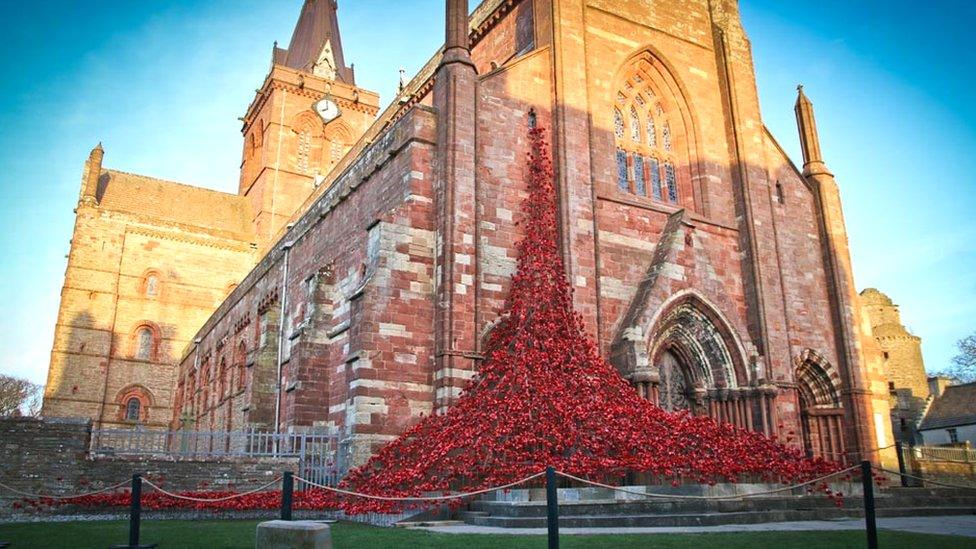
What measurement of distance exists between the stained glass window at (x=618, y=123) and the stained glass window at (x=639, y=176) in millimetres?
754

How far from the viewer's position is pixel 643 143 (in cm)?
2062

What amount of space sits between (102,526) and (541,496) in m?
6.86

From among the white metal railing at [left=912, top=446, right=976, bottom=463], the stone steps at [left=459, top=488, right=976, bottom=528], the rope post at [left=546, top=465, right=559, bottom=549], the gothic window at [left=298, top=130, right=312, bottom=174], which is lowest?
the stone steps at [left=459, top=488, right=976, bottom=528]

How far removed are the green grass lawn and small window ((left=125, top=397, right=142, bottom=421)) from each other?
3510 centimetres

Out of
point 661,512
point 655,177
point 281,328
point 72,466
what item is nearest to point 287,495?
point 661,512

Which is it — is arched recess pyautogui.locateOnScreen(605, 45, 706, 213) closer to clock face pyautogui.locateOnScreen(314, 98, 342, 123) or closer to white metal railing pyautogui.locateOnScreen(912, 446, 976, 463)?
white metal railing pyautogui.locateOnScreen(912, 446, 976, 463)

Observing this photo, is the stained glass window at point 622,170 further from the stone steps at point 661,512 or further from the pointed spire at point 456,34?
the stone steps at point 661,512

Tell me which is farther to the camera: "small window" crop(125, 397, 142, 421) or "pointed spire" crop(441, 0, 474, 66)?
"small window" crop(125, 397, 142, 421)

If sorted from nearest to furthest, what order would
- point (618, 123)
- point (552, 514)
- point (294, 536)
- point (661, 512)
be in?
point (294, 536) → point (552, 514) → point (661, 512) → point (618, 123)

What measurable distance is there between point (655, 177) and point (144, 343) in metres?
35.5

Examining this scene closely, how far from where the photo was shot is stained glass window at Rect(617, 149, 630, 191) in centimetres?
1972

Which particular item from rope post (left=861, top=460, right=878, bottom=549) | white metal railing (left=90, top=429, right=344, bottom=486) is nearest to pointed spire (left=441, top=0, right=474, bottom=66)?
white metal railing (left=90, top=429, right=344, bottom=486)

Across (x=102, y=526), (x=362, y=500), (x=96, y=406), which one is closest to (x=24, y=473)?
(x=102, y=526)

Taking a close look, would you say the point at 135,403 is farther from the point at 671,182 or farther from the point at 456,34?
the point at 671,182
